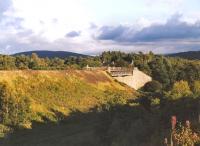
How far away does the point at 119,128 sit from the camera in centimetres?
3347

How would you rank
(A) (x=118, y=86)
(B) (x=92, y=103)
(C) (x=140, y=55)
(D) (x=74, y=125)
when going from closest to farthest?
(D) (x=74, y=125) < (B) (x=92, y=103) < (A) (x=118, y=86) < (C) (x=140, y=55)

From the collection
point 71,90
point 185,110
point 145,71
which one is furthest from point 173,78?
point 185,110

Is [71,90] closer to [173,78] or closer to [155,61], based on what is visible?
[173,78]

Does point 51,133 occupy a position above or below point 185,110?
below

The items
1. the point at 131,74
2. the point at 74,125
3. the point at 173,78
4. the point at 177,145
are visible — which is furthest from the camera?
the point at 173,78

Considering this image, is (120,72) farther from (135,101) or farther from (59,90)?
(135,101)

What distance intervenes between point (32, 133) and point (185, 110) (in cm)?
3308

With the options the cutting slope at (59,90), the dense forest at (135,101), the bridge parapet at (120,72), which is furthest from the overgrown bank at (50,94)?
the bridge parapet at (120,72)

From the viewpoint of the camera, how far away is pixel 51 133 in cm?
5988

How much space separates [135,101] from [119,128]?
27.1 meters

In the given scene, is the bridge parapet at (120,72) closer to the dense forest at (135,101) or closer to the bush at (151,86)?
the dense forest at (135,101)

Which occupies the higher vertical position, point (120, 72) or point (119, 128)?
point (119, 128)

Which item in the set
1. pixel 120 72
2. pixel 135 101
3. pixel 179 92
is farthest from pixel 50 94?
pixel 179 92

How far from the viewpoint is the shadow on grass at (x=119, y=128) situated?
2760 cm
